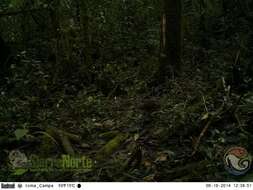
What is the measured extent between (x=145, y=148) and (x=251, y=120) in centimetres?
66

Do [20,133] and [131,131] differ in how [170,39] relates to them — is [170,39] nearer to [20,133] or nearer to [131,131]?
[131,131]

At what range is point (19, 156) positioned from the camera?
8.80 ft

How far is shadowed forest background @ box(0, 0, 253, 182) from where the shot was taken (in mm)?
2713

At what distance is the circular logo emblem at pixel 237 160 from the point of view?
2.53 metres

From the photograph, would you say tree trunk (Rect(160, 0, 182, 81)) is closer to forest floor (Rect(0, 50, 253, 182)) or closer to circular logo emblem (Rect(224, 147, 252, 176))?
forest floor (Rect(0, 50, 253, 182))

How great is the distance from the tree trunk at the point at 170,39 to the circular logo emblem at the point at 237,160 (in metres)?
0.98

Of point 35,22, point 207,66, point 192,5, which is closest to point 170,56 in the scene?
point 207,66

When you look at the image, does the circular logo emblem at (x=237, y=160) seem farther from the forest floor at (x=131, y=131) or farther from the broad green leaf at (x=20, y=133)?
the broad green leaf at (x=20, y=133)

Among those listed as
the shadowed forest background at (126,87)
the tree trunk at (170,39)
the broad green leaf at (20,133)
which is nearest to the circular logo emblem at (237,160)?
the shadowed forest background at (126,87)

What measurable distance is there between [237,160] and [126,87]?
0.94 meters

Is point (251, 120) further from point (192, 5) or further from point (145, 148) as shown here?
point (192, 5)

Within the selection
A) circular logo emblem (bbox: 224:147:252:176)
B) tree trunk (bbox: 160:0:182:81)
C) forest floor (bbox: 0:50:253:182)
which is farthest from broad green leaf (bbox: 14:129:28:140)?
circular logo emblem (bbox: 224:147:252:176)

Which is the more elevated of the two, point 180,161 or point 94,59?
point 94,59

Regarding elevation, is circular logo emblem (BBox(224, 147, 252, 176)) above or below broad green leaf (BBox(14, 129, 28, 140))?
below
